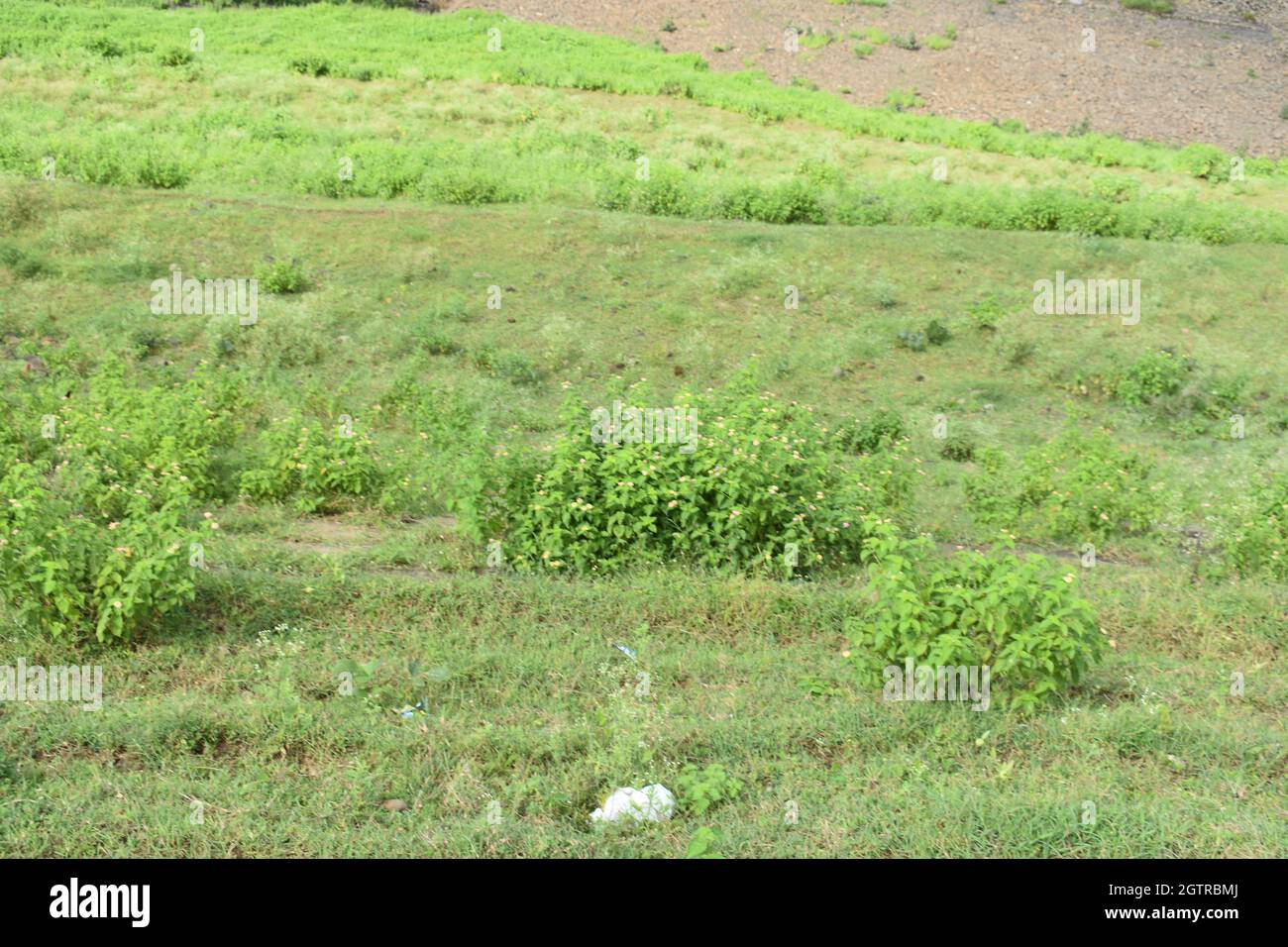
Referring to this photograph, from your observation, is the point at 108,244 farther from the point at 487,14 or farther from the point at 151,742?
the point at 487,14

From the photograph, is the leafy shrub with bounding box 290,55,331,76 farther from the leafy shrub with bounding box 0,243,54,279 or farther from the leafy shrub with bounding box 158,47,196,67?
the leafy shrub with bounding box 0,243,54,279

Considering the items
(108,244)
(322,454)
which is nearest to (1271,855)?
(322,454)

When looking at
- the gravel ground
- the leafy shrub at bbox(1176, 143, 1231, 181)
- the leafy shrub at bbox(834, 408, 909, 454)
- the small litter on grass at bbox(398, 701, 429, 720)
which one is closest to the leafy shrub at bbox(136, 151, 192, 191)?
the leafy shrub at bbox(834, 408, 909, 454)

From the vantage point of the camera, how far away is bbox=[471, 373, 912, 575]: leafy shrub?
6449 mm

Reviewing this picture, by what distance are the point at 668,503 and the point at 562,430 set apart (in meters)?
3.18

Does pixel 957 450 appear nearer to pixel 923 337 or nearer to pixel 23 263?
pixel 923 337

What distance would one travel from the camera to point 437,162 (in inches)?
615

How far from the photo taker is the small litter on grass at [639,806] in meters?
4.06

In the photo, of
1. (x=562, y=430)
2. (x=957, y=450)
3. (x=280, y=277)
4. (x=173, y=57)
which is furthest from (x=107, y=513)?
(x=173, y=57)

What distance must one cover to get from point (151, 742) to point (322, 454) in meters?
3.19

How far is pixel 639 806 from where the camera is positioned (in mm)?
4059

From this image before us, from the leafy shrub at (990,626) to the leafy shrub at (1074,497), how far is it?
247 centimetres

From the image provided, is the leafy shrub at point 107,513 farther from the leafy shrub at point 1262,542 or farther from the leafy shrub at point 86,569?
the leafy shrub at point 1262,542

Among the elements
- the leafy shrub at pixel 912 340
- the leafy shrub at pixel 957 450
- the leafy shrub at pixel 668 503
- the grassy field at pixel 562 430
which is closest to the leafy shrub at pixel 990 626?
the grassy field at pixel 562 430
